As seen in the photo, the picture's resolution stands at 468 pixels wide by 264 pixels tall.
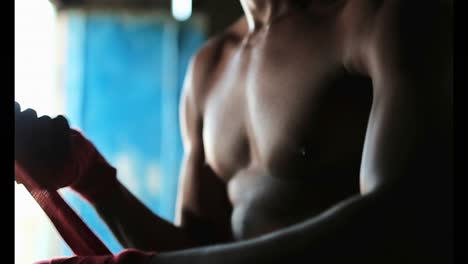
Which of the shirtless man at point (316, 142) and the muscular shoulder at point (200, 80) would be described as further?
the muscular shoulder at point (200, 80)

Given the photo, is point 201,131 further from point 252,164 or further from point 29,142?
point 29,142

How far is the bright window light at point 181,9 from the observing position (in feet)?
5.94

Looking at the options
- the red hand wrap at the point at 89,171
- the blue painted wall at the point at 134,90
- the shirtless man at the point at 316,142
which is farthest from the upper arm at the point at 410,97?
the blue painted wall at the point at 134,90

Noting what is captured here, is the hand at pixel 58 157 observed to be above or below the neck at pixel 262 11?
below

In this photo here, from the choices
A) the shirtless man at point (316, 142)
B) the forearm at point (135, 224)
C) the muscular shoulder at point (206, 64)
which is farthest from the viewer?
the muscular shoulder at point (206, 64)

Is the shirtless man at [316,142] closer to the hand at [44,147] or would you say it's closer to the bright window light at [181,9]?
the hand at [44,147]

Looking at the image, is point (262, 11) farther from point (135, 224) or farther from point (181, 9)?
point (181, 9)

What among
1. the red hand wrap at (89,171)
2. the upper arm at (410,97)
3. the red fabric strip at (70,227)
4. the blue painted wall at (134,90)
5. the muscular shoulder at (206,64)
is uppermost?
the upper arm at (410,97)

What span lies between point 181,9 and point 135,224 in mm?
1150

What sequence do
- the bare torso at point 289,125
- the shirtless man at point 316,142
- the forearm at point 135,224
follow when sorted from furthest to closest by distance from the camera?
the forearm at point 135,224
the bare torso at point 289,125
the shirtless man at point 316,142

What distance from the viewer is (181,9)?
1.82 meters

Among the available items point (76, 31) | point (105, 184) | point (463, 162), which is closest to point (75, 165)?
point (105, 184)

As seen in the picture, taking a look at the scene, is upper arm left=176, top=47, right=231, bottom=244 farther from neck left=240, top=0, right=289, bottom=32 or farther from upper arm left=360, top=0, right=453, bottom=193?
upper arm left=360, top=0, right=453, bottom=193

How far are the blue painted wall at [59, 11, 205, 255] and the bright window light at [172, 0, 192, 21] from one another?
0.03 metres
